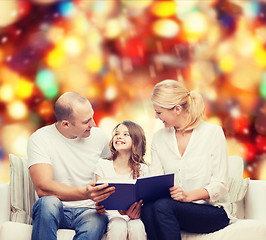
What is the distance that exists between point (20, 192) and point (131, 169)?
0.50m

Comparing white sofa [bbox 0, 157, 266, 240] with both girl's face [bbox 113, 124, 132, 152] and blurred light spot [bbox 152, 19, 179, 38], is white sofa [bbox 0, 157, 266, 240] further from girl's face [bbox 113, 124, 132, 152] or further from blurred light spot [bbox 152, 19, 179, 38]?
blurred light spot [bbox 152, 19, 179, 38]

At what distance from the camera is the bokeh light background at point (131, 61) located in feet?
8.65

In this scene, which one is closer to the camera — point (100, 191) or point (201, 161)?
point (100, 191)

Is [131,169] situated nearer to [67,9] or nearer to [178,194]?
[178,194]

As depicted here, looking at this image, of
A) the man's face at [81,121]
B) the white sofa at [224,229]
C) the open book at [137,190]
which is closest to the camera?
the open book at [137,190]

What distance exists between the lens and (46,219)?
1457 mm

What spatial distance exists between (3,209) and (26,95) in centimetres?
107

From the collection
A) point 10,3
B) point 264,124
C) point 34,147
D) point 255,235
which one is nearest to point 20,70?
point 10,3

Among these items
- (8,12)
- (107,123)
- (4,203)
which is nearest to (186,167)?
(4,203)

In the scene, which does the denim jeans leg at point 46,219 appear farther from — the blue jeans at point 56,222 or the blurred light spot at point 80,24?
the blurred light spot at point 80,24

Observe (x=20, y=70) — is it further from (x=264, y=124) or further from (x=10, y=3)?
(x=264, y=124)

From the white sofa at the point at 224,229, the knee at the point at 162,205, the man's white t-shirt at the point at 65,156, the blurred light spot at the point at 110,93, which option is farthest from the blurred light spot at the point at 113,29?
the knee at the point at 162,205

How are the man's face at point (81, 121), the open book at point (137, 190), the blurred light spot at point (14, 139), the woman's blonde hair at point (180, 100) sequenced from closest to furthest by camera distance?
1. the open book at point (137, 190)
2. the woman's blonde hair at point (180, 100)
3. the man's face at point (81, 121)
4. the blurred light spot at point (14, 139)

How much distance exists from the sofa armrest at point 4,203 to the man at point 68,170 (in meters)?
0.19
